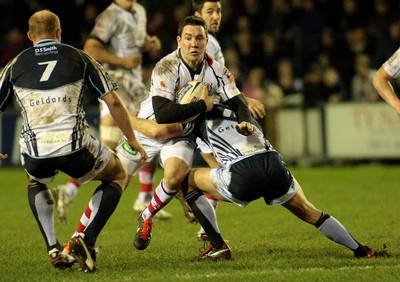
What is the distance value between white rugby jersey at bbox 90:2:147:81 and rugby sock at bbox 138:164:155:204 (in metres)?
1.37

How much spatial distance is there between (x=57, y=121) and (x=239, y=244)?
2338 mm

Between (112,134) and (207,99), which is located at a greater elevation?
(207,99)

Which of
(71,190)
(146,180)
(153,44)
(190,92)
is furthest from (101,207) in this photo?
(153,44)

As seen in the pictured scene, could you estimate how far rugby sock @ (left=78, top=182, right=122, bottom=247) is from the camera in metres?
6.77

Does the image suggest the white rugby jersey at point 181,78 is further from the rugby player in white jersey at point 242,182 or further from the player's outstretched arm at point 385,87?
the player's outstretched arm at point 385,87

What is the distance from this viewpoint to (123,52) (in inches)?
434

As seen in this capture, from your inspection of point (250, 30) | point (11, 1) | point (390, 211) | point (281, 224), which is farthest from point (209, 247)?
point (11, 1)

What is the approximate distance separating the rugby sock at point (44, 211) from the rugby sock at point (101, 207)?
275mm

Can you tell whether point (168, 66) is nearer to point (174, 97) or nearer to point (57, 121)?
point (174, 97)

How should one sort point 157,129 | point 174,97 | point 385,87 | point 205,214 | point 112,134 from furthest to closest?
point 112,134, point 157,129, point 385,87, point 174,97, point 205,214

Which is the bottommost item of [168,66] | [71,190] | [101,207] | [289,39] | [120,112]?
[289,39]

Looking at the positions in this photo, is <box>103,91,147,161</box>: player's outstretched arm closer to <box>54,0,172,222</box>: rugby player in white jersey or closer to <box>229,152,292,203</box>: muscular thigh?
<box>229,152,292,203</box>: muscular thigh

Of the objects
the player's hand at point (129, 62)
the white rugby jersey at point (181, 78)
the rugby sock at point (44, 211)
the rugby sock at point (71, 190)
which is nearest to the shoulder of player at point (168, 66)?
the white rugby jersey at point (181, 78)

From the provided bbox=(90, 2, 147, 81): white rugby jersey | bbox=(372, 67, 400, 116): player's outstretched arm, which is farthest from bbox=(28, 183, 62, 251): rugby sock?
bbox=(90, 2, 147, 81): white rugby jersey
